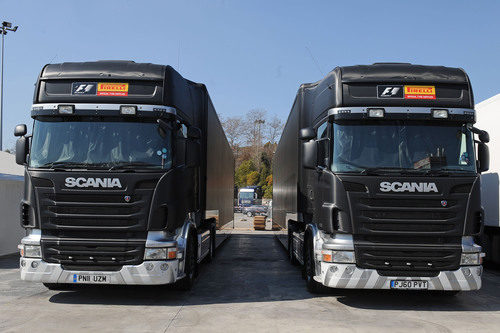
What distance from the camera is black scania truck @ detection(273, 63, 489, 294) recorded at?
6.57 meters

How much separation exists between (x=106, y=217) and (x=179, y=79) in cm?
263

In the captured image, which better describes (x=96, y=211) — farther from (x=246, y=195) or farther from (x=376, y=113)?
(x=246, y=195)

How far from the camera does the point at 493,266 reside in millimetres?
11188

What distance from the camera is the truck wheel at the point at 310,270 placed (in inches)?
310

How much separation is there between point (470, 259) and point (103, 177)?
214 inches

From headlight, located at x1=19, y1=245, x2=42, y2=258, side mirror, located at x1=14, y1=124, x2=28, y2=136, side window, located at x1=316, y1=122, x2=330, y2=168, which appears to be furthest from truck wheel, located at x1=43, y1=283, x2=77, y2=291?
side window, located at x1=316, y1=122, x2=330, y2=168

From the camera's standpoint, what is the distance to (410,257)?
6.62m

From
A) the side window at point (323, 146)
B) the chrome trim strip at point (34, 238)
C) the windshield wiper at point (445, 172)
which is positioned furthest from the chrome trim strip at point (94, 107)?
the windshield wiper at point (445, 172)

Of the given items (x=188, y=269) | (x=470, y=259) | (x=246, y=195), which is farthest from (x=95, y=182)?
(x=246, y=195)

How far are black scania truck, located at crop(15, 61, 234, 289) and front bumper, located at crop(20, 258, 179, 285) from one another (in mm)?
14

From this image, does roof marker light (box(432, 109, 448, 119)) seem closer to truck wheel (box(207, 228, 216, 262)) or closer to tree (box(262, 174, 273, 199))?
truck wheel (box(207, 228, 216, 262))

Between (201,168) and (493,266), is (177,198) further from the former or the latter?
(493,266)

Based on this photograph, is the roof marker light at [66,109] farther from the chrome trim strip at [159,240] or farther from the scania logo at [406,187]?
the scania logo at [406,187]

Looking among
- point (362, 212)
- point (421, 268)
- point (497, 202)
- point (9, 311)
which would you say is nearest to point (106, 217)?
point (9, 311)
